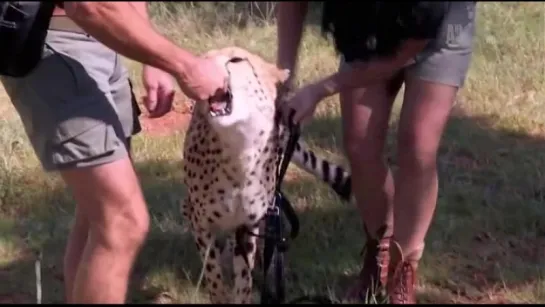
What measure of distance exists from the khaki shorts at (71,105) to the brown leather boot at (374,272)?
3.64 ft

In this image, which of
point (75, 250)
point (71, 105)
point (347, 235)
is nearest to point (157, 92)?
point (71, 105)

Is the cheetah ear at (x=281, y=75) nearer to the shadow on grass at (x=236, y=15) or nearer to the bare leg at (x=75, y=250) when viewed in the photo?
the bare leg at (x=75, y=250)

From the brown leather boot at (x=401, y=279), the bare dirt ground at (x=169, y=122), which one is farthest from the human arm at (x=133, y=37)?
the bare dirt ground at (x=169, y=122)

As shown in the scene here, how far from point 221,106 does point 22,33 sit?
0.61 m

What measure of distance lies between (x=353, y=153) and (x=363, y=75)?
61cm

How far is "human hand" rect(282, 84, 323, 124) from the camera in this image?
3152mm

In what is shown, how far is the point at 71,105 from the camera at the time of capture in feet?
9.54

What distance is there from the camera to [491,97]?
5.79 meters

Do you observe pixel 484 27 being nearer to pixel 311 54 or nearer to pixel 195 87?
pixel 311 54

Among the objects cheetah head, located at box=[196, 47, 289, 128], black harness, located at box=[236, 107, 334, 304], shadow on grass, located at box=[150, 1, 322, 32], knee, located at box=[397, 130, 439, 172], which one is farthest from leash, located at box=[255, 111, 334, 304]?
shadow on grass, located at box=[150, 1, 322, 32]

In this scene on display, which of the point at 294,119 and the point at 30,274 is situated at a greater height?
the point at 294,119

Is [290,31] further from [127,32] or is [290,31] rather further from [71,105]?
[127,32]

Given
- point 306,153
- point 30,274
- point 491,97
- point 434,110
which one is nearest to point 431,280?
point 306,153

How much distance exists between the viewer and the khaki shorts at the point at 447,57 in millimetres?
3203
